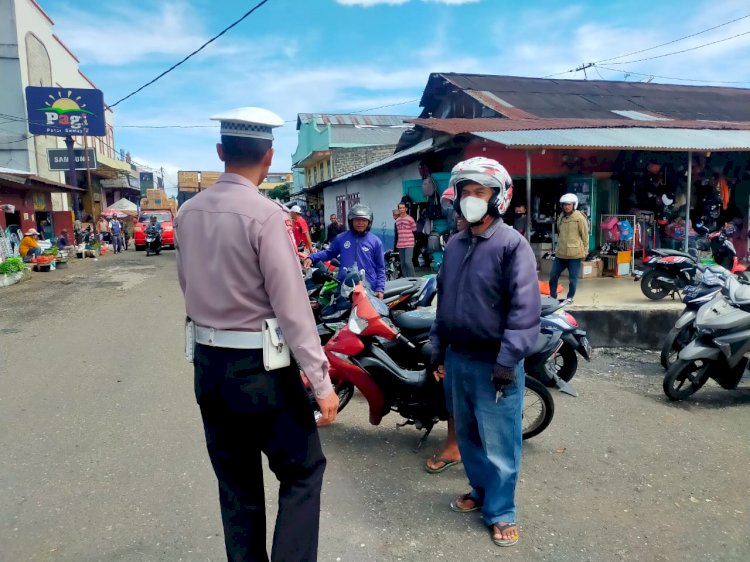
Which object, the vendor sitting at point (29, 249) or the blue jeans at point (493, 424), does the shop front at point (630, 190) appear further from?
the vendor sitting at point (29, 249)

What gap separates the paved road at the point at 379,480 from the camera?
2.70 m

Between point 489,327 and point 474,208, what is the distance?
566 mm

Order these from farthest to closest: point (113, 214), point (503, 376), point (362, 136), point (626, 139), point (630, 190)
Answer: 1. point (362, 136)
2. point (113, 214)
3. point (630, 190)
4. point (626, 139)
5. point (503, 376)

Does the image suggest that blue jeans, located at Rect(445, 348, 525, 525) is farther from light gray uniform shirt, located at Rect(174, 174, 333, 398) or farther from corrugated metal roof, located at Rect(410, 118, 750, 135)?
corrugated metal roof, located at Rect(410, 118, 750, 135)

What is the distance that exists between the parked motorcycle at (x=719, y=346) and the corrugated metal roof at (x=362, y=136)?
28.4 m

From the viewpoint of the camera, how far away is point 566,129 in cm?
1016

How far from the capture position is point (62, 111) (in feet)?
75.5

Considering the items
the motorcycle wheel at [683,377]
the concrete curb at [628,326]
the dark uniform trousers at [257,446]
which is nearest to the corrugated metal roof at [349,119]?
the concrete curb at [628,326]

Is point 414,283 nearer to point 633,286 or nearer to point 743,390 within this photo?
point 743,390

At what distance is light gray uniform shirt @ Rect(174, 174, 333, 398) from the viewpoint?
6.09 ft

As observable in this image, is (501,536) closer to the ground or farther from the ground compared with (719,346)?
closer to the ground

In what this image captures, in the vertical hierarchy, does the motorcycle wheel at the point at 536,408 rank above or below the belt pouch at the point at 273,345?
below

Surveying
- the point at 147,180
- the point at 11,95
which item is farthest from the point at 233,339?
the point at 147,180

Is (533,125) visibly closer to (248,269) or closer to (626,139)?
(626,139)
